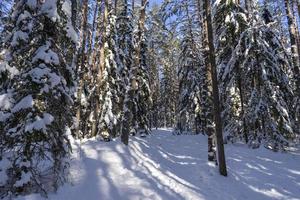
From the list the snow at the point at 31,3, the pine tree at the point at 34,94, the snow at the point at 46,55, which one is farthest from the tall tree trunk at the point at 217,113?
the snow at the point at 31,3

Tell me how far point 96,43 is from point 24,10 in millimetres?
15931

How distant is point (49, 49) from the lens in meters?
8.48

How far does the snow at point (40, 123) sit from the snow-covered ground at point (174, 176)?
1.55 metres

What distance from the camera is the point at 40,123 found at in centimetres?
769

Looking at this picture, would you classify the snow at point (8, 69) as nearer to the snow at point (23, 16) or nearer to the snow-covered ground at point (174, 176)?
the snow at point (23, 16)

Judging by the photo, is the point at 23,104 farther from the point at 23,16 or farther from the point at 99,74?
the point at 99,74

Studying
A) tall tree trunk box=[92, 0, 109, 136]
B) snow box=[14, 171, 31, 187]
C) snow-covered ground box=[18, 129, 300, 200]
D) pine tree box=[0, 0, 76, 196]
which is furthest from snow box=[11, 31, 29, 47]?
tall tree trunk box=[92, 0, 109, 136]

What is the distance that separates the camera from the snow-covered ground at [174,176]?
912 centimetres

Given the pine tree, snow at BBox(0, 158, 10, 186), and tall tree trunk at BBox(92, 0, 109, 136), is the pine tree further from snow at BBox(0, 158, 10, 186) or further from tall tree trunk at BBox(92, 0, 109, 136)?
tall tree trunk at BBox(92, 0, 109, 136)

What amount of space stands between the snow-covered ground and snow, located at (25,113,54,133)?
5.10 feet

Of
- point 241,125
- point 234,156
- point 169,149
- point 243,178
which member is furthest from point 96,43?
point 243,178

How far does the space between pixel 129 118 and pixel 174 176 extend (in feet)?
15.3

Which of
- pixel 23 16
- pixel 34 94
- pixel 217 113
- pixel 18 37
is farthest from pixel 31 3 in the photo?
pixel 217 113

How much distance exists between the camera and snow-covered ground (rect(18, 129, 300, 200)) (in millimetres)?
9117
